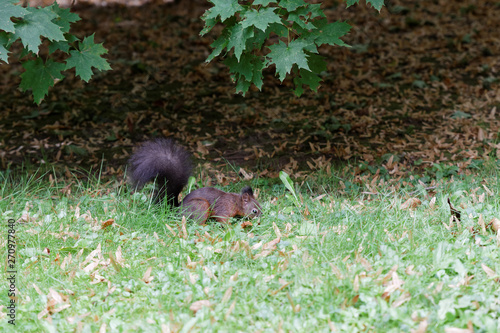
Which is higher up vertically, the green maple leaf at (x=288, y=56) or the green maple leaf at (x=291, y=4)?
the green maple leaf at (x=291, y=4)

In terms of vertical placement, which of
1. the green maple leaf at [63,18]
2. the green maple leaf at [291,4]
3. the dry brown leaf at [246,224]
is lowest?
the dry brown leaf at [246,224]

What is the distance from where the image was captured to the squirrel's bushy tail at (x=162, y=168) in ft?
11.3

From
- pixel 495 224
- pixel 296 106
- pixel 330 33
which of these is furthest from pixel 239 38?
pixel 296 106

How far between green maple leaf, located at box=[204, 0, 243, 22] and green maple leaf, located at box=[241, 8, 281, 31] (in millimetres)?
75

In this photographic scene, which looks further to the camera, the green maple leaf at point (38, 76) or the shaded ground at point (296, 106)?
the shaded ground at point (296, 106)

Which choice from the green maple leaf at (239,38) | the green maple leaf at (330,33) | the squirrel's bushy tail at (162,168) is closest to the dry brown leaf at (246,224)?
the squirrel's bushy tail at (162,168)

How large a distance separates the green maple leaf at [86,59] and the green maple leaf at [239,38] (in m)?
0.95

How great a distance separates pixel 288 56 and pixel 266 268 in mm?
1277

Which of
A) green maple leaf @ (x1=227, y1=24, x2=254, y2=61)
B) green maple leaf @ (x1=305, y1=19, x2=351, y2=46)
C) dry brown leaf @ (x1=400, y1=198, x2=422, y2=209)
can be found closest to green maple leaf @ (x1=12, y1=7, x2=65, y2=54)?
green maple leaf @ (x1=227, y1=24, x2=254, y2=61)

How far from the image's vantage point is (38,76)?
11.2 feet

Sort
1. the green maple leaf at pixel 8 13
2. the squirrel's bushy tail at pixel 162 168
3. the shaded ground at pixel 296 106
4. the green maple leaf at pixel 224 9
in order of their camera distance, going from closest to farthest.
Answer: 1. the green maple leaf at pixel 8 13
2. the green maple leaf at pixel 224 9
3. the squirrel's bushy tail at pixel 162 168
4. the shaded ground at pixel 296 106

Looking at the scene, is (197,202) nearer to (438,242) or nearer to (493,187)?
(438,242)

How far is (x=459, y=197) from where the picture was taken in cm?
374

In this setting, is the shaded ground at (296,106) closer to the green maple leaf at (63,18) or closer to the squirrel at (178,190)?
the squirrel at (178,190)
